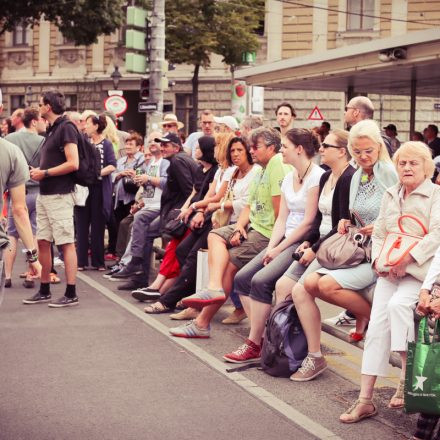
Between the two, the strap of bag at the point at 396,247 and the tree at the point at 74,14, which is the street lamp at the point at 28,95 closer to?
the tree at the point at 74,14

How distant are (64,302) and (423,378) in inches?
216

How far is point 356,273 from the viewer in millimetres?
6855

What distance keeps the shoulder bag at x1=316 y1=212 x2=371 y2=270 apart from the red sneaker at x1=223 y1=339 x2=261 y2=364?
1.13 metres

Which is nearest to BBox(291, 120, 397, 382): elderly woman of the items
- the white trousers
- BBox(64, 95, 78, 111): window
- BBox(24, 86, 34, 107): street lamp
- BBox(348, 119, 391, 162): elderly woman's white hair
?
BBox(348, 119, 391, 162): elderly woman's white hair

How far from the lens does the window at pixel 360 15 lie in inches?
1528

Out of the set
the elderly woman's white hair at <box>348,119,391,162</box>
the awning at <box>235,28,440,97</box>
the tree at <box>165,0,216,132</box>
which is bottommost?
the elderly woman's white hair at <box>348,119,391,162</box>

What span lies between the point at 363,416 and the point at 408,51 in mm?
9201

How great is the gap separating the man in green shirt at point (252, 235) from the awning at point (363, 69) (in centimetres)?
556

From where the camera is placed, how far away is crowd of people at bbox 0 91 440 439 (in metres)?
6.22

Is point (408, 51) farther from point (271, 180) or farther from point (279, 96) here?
point (279, 96)

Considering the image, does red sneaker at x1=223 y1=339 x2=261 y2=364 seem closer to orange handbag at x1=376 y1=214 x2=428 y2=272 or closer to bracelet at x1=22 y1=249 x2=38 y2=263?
bracelet at x1=22 y1=249 x2=38 y2=263

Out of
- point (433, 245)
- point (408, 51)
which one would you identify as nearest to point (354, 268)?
point (433, 245)

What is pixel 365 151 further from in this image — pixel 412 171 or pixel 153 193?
pixel 153 193

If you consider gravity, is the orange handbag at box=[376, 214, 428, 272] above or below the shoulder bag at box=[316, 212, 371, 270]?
above
